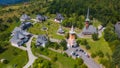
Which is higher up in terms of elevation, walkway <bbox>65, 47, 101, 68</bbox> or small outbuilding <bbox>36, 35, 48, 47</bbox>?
small outbuilding <bbox>36, 35, 48, 47</bbox>

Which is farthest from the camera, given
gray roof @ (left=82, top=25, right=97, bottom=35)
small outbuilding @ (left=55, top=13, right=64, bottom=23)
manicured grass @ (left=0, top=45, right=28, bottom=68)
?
small outbuilding @ (left=55, top=13, right=64, bottom=23)

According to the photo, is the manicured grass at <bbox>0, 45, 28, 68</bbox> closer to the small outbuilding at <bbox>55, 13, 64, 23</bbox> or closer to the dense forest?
the dense forest

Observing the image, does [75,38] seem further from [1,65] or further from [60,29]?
[1,65]

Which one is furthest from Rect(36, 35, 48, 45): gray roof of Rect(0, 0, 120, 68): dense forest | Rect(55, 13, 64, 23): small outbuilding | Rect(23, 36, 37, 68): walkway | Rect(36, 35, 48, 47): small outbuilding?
Rect(55, 13, 64, 23): small outbuilding

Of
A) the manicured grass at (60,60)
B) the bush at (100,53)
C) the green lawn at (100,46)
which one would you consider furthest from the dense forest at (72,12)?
the manicured grass at (60,60)

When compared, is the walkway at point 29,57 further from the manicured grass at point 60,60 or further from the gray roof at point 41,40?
the gray roof at point 41,40

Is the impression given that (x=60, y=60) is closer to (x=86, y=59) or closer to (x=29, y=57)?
(x=86, y=59)
